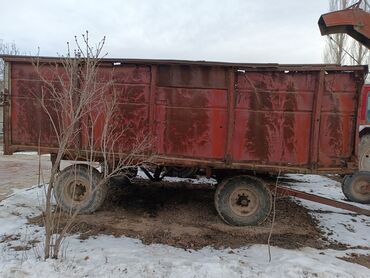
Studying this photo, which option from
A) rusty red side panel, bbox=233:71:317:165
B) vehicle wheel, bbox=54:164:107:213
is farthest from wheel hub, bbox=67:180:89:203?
rusty red side panel, bbox=233:71:317:165

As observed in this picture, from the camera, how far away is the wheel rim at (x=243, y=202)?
21.7 feet

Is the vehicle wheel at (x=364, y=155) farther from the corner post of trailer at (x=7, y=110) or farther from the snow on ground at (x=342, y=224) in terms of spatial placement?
the corner post of trailer at (x=7, y=110)

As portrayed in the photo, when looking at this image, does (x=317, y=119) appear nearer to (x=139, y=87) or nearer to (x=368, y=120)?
(x=139, y=87)

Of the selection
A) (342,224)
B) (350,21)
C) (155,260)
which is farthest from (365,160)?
(155,260)

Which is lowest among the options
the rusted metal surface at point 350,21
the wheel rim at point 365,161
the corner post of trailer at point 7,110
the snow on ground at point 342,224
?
the snow on ground at point 342,224

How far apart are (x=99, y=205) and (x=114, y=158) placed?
89 cm

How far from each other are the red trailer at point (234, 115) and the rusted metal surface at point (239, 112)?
1 centimetres

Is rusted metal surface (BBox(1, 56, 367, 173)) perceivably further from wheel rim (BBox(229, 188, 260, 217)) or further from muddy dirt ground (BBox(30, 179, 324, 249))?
muddy dirt ground (BBox(30, 179, 324, 249))

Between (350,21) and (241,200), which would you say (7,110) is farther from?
(350,21)

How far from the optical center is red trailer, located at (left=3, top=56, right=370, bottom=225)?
621 cm

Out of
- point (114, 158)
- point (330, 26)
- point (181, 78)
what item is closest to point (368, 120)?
point (330, 26)

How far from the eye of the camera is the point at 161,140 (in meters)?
6.48

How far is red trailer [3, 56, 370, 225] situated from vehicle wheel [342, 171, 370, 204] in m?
3.31

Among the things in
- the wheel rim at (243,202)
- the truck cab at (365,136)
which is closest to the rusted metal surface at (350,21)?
the truck cab at (365,136)
